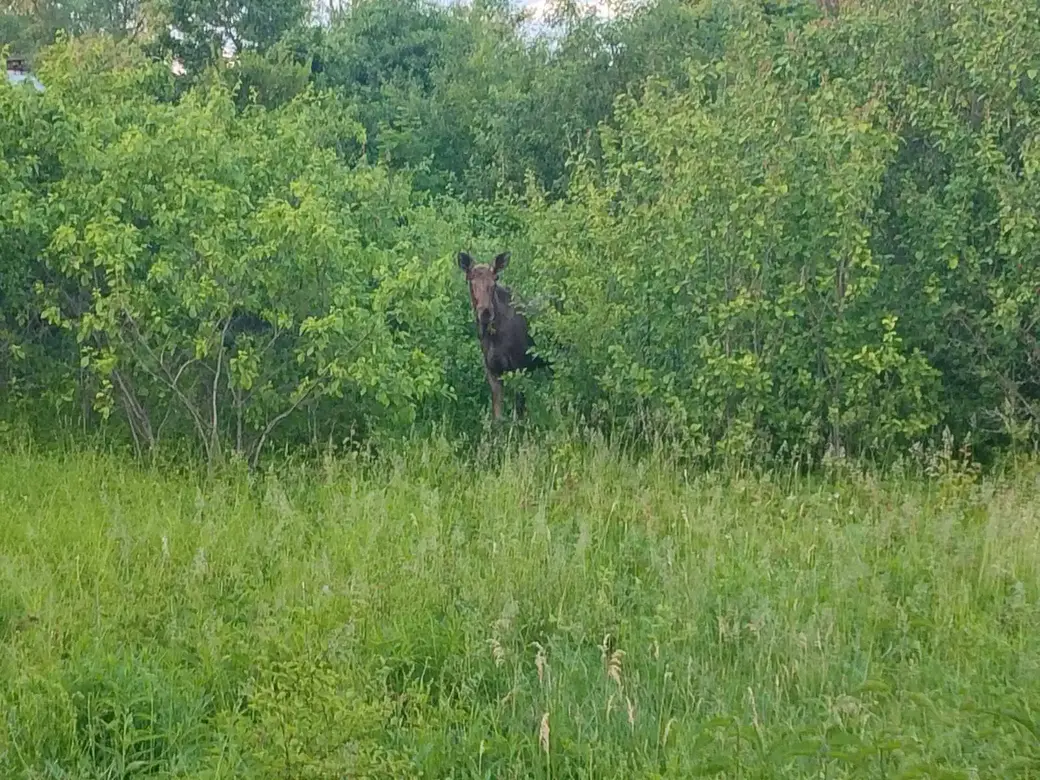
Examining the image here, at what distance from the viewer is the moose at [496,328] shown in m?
9.86

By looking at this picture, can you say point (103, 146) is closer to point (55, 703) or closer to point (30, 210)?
point (30, 210)

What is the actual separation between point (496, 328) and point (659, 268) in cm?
255

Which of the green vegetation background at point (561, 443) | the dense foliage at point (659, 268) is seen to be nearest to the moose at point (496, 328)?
the green vegetation background at point (561, 443)

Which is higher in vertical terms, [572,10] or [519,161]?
[572,10]

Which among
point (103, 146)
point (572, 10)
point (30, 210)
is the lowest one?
point (30, 210)

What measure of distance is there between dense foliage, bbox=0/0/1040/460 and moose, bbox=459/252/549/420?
0.57m

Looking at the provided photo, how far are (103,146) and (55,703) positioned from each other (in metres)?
5.62

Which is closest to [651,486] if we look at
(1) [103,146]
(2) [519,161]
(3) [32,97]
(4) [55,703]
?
(4) [55,703]

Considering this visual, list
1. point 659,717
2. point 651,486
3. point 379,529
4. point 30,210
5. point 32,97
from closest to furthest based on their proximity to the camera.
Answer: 1. point 659,717
2. point 379,529
3. point 651,486
4. point 30,210
5. point 32,97

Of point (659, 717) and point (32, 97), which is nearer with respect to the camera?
point (659, 717)

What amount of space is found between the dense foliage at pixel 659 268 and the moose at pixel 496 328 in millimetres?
568

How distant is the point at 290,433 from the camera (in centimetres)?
817

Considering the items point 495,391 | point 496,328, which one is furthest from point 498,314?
point 495,391

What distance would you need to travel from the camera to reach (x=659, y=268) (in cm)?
780
